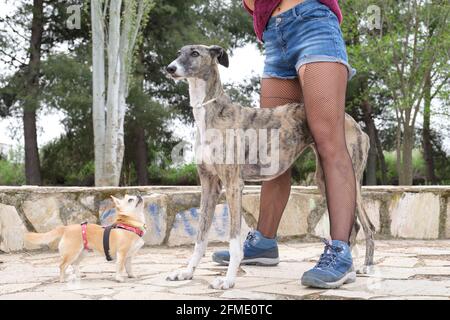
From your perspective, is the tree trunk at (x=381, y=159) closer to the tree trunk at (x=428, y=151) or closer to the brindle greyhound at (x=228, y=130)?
the tree trunk at (x=428, y=151)

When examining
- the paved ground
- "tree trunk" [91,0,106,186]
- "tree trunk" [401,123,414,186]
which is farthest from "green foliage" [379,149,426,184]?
the paved ground

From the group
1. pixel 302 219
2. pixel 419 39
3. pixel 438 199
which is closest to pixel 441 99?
pixel 419 39

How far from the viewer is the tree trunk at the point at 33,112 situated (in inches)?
508

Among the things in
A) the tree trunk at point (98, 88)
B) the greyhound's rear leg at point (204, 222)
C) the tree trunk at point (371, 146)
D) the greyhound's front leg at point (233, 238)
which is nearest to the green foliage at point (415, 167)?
the tree trunk at point (371, 146)

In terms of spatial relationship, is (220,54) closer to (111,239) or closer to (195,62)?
(195,62)

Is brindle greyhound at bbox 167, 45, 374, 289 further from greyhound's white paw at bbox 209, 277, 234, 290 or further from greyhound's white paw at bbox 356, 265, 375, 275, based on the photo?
greyhound's white paw at bbox 356, 265, 375, 275

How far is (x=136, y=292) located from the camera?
2.74 meters

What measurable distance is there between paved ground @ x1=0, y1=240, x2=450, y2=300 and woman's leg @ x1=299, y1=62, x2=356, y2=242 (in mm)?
350

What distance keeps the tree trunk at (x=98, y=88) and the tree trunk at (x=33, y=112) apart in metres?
2.44

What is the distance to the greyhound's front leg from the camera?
2773mm

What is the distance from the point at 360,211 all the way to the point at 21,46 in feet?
38.4

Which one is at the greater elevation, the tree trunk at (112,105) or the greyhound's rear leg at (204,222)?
the tree trunk at (112,105)

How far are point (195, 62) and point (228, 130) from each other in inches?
14.4

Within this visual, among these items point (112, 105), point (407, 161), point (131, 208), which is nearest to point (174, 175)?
point (112, 105)
